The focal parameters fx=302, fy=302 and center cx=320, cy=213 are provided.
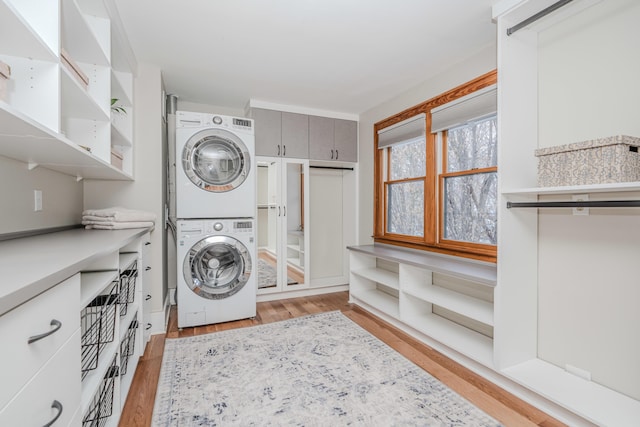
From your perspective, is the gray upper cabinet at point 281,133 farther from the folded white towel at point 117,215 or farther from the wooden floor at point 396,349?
the wooden floor at point 396,349

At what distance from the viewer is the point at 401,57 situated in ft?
8.42

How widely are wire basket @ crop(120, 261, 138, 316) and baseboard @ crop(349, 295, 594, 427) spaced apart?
7.20 feet

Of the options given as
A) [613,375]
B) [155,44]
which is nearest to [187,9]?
[155,44]

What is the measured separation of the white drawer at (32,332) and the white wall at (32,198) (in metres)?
0.96

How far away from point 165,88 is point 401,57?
2419mm

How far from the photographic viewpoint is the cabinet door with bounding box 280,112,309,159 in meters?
3.68

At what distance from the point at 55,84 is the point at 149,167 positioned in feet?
5.23

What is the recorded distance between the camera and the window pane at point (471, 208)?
247 centimetres

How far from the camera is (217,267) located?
297cm

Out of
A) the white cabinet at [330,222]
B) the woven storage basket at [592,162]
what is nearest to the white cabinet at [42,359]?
the woven storage basket at [592,162]

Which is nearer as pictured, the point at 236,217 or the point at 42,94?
the point at 42,94

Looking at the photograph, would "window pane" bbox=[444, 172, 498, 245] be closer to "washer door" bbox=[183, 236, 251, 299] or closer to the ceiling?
the ceiling

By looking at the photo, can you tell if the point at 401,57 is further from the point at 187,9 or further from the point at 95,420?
the point at 95,420

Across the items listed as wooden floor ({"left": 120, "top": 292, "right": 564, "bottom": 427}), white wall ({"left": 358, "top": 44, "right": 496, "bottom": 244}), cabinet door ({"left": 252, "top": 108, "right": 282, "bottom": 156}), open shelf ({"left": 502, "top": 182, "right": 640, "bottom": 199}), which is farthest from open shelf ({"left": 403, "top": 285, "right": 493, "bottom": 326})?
cabinet door ({"left": 252, "top": 108, "right": 282, "bottom": 156})
